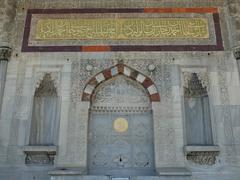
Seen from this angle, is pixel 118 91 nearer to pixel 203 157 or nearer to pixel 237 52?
pixel 203 157

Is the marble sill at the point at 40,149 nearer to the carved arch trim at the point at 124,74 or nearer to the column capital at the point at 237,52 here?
the carved arch trim at the point at 124,74

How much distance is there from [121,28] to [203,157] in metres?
3.14

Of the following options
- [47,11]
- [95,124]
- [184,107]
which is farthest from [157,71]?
[47,11]

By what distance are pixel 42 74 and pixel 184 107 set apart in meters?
2.94

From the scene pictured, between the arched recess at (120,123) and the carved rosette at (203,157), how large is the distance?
2.42ft

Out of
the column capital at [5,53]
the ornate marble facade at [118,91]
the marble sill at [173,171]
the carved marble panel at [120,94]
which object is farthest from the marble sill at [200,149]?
the column capital at [5,53]

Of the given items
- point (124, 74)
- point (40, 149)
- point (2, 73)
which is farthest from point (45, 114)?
point (124, 74)

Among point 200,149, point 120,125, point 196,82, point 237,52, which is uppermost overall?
point 237,52

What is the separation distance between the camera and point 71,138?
633cm

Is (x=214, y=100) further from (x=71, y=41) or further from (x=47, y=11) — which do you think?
(x=47, y=11)

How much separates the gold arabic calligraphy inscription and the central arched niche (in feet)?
3.25

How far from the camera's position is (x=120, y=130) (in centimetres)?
669

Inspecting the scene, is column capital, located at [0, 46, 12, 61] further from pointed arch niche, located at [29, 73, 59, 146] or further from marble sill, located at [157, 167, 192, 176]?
marble sill, located at [157, 167, 192, 176]

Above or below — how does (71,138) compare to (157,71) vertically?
below
